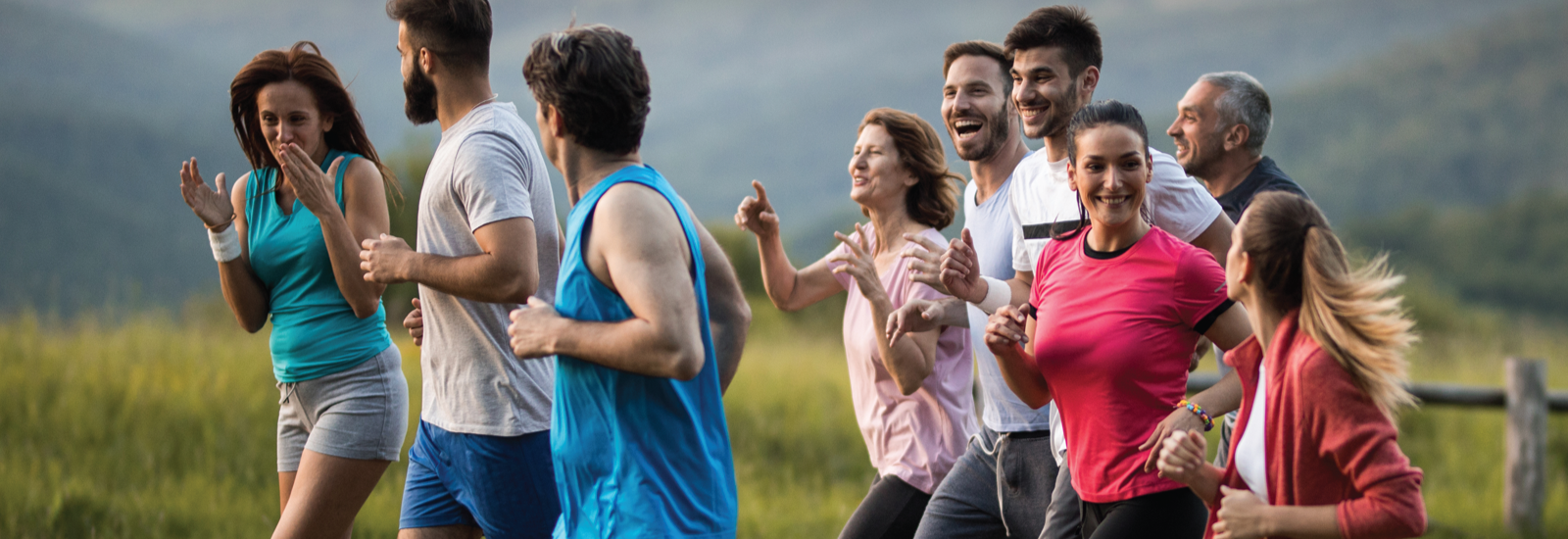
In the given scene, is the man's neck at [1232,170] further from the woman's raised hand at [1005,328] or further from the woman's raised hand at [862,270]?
the woman's raised hand at [1005,328]

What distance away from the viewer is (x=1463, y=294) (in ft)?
212

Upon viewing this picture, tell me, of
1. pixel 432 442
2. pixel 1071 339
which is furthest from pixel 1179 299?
pixel 432 442

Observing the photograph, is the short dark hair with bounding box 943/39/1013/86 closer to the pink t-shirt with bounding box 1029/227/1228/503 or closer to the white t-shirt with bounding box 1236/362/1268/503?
the pink t-shirt with bounding box 1029/227/1228/503

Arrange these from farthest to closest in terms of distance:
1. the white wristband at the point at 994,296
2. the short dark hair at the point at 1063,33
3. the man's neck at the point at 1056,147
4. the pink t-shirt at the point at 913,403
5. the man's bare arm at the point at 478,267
Result: the pink t-shirt at the point at 913,403 → the short dark hair at the point at 1063,33 → the man's neck at the point at 1056,147 → the white wristband at the point at 994,296 → the man's bare arm at the point at 478,267

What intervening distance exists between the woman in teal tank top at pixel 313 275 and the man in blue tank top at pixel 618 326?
3.87 feet

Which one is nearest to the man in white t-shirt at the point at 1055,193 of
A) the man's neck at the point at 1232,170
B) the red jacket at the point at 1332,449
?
the red jacket at the point at 1332,449

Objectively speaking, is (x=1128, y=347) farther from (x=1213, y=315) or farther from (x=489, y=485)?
(x=489, y=485)

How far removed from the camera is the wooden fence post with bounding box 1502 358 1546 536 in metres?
8.01

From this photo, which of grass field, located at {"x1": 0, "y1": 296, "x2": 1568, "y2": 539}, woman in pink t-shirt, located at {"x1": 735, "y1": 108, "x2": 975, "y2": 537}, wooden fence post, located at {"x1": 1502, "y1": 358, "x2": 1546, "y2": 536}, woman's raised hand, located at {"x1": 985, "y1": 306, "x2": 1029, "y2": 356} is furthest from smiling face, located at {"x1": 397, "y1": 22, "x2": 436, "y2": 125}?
wooden fence post, located at {"x1": 1502, "y1": 358, "x2": 1546, "y2": 536}

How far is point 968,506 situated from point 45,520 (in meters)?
5.30

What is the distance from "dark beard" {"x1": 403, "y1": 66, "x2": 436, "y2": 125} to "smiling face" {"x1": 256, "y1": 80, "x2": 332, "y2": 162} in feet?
1.56

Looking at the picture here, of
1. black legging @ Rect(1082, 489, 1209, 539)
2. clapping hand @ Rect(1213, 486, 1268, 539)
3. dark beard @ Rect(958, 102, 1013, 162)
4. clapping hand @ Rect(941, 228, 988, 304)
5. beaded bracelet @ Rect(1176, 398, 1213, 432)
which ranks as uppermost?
dark beard @ Rect(958, 102, 1013, 162)

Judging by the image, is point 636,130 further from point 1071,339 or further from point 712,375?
point 1071,339

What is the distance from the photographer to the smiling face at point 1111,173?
9.37 ft
